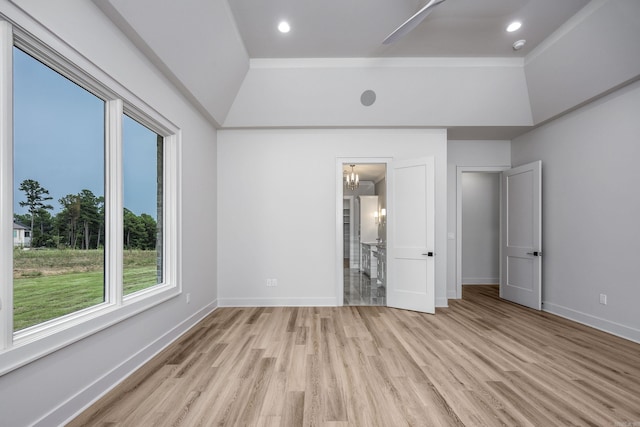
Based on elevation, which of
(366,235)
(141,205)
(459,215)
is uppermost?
(141,205)

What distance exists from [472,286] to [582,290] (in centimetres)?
241

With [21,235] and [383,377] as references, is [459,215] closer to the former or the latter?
[383,377]

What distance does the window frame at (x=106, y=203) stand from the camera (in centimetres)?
145

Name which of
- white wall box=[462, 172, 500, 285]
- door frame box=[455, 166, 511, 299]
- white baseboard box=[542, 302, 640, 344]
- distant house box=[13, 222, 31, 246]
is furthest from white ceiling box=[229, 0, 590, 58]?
white baseboard box=[542, 302, 640, 344]

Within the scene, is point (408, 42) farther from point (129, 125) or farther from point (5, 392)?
point (5, 392)

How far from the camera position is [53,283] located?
1841 mm

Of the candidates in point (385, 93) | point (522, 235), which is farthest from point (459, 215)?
point (385, 93)

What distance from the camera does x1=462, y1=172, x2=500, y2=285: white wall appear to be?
6.21 meters

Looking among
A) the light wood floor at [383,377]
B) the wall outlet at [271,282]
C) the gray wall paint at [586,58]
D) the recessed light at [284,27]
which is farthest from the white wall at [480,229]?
the recessed light at [284,27]

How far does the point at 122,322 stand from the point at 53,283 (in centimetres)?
64

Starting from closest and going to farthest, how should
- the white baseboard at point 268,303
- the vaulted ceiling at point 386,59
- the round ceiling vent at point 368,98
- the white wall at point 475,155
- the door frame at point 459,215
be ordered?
the vaulted ceiling at point 386,59
the round ceiling vent at point 368,98
the white baseboard at point 268,303
the door frame at point 459,215
the white wall at point 475,155

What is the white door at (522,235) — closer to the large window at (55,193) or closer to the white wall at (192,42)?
the white wall at (192,42)

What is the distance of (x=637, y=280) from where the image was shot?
3074mm

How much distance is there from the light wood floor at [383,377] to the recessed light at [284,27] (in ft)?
12.2
